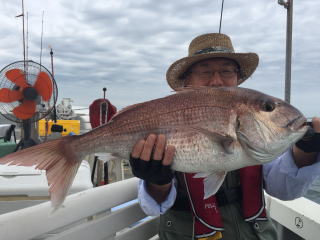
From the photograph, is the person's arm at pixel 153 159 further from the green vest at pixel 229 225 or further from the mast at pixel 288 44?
the mast at pixel 288 44

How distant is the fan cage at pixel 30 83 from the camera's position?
3781 mm

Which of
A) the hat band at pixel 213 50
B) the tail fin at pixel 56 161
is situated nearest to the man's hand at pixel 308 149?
the hat band at pixel 213 50

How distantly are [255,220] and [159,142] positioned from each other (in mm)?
991

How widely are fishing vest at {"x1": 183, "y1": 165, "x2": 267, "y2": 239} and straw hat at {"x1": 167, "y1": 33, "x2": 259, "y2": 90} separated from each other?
92 cm

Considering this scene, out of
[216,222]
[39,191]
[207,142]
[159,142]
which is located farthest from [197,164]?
[39,191]

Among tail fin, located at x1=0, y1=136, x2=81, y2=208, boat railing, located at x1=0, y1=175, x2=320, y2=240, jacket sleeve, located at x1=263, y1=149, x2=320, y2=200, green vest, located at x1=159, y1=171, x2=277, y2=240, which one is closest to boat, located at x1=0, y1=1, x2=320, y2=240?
boat railing, located at x1=0, y1=175, x2=320, y2=240

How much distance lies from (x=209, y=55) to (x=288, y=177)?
1.06 m

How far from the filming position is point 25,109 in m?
3.96

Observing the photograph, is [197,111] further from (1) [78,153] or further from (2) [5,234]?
(2) [5,234]

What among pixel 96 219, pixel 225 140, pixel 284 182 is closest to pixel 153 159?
pixel 225 140

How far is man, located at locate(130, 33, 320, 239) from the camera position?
1826 millimetres

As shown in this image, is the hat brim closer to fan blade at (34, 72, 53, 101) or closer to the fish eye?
the fish eye

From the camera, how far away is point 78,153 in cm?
165

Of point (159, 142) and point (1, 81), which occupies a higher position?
point (1, 81)
